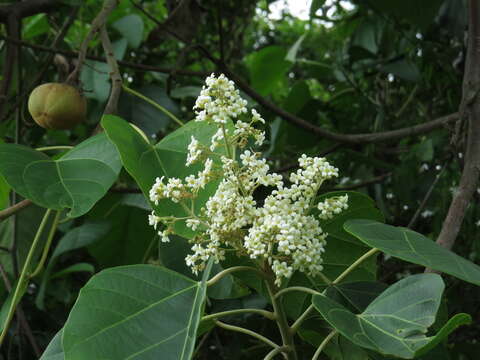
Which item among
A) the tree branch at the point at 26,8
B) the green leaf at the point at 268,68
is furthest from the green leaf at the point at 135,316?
the green leaf at the point at 268,68

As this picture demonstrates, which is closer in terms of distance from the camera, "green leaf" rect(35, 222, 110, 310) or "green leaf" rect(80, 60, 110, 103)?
"green leaf" rect(35, 222, 110, 310)

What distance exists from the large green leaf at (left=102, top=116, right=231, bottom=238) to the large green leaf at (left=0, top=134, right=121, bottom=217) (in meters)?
0.03

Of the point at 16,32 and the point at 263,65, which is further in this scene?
the point at 263,65

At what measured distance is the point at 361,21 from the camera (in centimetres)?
238

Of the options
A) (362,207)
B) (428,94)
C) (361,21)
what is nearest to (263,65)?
(361,21)

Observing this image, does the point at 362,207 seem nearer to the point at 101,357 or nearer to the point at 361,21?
the point at 101,357

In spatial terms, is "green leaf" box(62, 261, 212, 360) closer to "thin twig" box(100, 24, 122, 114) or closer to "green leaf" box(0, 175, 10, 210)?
"thin twig" box(100, 24, 122, 114)

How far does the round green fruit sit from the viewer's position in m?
1.24

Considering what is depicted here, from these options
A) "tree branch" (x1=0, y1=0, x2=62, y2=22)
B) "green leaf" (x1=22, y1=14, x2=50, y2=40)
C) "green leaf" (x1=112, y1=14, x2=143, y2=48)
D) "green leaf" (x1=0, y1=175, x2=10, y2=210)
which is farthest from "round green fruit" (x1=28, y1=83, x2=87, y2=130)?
"green leaf" (x1=22, y1=14, x2=50, y2=40)

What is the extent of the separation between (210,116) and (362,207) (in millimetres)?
313

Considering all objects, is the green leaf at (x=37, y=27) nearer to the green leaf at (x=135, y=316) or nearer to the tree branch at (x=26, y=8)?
the tree branch at (x=26, y=8)

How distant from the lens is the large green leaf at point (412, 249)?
30.0 inches

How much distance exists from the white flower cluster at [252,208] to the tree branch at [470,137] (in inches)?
9.3

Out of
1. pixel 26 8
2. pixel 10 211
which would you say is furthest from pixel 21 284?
pixel 26 8
